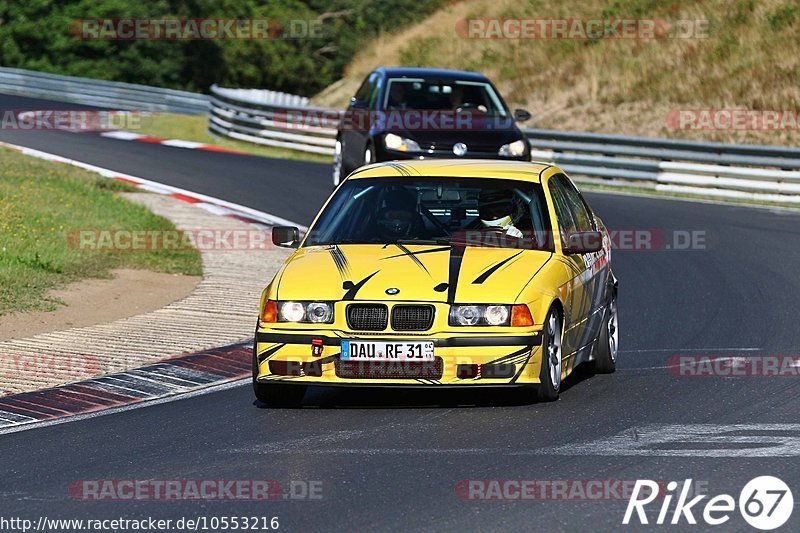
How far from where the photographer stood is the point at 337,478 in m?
7.61

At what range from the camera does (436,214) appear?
411 inches

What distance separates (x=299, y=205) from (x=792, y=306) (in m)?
9.43

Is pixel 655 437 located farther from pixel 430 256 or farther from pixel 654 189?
pixel 654 189

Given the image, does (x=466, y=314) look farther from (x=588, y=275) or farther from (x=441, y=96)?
(x=441, y=96)

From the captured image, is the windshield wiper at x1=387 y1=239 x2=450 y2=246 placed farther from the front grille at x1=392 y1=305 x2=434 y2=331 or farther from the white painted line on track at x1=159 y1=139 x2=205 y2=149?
the white painted line on track at x1=159 y1=139 x2=205 y2=149

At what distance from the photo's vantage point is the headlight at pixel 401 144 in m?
19.3

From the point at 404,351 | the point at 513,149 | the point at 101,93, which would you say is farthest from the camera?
the point at 101,93

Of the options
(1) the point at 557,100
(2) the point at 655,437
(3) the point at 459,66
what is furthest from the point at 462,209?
(3) the point at 459,66

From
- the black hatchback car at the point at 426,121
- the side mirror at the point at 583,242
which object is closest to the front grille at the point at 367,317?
the side mirror at the point at 583,242

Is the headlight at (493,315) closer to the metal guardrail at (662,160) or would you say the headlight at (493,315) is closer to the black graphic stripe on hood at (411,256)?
the black graphic stripe on hood at (411,256)

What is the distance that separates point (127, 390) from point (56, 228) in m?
8.12

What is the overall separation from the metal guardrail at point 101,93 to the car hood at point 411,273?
99.6 feet

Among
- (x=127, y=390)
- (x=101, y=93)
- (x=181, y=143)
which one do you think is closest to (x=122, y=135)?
(x=181, y=143)

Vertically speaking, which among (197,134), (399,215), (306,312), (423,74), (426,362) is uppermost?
(423,74)
